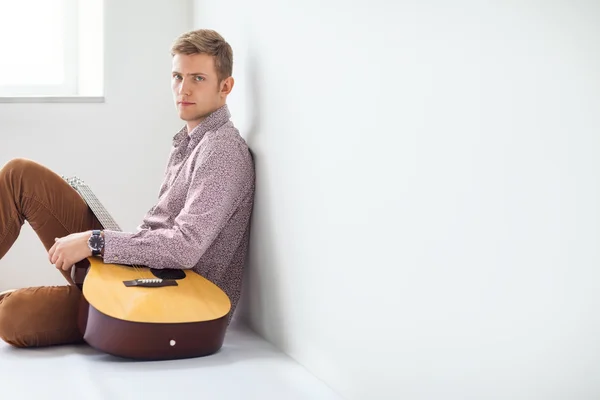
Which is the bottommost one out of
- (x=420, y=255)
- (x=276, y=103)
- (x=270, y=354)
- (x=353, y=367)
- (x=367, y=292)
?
(x=270, y=354)

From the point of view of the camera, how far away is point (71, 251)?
2209 mm

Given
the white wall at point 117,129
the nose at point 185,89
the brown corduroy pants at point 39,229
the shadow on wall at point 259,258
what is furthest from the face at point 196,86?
the white wall at point 117,129

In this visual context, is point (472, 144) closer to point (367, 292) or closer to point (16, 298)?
point (367, 292)

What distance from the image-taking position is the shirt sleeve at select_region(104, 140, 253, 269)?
222 cm

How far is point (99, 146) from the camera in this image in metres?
3.39

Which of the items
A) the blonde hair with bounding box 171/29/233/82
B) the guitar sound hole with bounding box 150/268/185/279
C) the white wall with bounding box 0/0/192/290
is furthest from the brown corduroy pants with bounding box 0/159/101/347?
the white wall with bounding box 0/0/192/290

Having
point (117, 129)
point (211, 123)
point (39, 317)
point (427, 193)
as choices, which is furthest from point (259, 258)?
point (117, 129)

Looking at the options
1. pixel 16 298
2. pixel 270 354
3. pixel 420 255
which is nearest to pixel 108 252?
pixel 16 298

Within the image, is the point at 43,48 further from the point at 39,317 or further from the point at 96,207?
the point at 39,317

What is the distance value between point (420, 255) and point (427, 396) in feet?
0.79

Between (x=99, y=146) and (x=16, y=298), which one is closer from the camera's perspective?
(x=16, y=298)

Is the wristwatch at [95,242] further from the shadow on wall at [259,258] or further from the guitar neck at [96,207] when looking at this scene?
the shadow on wall at [259,258]

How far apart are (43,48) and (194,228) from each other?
1837mm

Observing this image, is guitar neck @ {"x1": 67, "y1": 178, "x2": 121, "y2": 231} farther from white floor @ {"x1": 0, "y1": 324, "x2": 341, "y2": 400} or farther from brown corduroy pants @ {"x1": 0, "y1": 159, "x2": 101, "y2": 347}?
white floor @ {"x1": 0, "y1": 324, "x2": 341, "y2": 400}
